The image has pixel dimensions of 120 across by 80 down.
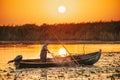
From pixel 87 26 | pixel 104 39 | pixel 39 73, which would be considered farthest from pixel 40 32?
pixel 39 73

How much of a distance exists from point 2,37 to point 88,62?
121 ft

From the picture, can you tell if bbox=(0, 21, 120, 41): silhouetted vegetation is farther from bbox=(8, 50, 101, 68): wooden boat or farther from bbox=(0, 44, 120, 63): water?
bbox=(8, 50, 101, 68): wooden boat

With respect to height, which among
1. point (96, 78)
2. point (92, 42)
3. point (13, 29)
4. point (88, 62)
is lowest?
point (96, 78)

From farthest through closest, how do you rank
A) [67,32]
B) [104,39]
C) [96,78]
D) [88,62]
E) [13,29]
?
[13,29] < [67,32] < [104,39] < [88,62] < [96,78]

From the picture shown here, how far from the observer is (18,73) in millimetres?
21219

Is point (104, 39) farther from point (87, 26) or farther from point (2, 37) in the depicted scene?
point (2, 37)

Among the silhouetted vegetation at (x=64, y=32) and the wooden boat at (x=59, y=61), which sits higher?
the silhouetted vegetation at (x=64, y=32)

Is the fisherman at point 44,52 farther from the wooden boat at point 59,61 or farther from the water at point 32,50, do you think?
the water at point 32,50

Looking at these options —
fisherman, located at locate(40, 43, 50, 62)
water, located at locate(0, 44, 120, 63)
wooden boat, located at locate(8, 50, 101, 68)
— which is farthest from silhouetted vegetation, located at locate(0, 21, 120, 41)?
fisherman, located at locate(40, 43, 50, 62)

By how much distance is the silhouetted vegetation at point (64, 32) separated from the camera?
55281 millimetres

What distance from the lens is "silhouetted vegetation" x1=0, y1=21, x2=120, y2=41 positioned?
55.3m

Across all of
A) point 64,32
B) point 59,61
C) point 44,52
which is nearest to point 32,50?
point 59,61

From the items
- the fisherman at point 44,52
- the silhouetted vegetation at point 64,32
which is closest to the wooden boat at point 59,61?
the fisherman at point 44,52

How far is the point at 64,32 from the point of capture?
58.4m
